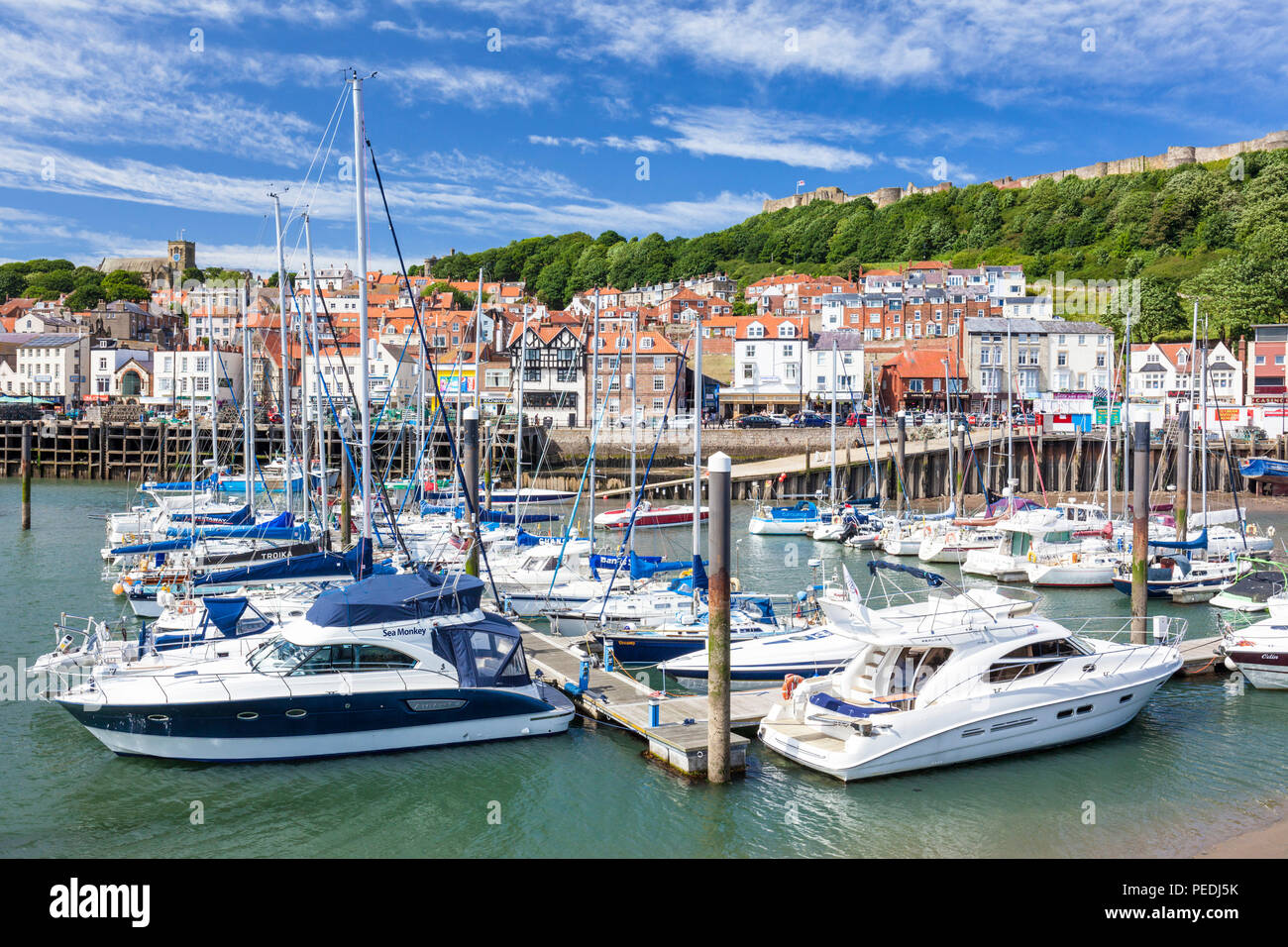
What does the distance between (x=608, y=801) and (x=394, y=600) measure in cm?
454

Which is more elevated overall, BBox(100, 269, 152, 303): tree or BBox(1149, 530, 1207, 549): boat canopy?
BBox(100, 269, 152, 303): tree

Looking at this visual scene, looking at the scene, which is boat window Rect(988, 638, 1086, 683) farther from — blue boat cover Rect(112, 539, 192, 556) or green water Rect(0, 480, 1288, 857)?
blue boat cover Rect(112, 539, 192, 556)

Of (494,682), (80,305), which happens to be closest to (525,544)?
(494,682)

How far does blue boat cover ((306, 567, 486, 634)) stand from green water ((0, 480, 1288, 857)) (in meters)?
2.15

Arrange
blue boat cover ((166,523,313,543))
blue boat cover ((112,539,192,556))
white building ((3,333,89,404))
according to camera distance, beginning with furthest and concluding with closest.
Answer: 1. white building ((3,333,89,404))
2. blue boat cover ((166,523,313,543))
3. blue boat cover ((112,539,192,556))

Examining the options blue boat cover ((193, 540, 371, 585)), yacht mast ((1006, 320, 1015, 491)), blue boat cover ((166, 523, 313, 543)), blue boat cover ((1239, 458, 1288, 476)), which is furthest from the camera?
blue boat cover ((1239, 458, 1288, 476))

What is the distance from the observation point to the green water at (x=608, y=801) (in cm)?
1329

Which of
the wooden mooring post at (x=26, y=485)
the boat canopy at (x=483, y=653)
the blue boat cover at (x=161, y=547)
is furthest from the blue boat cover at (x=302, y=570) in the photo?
the wooden mooring post at (x=26, y=485)

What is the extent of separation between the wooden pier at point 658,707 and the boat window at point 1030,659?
3.76 metres

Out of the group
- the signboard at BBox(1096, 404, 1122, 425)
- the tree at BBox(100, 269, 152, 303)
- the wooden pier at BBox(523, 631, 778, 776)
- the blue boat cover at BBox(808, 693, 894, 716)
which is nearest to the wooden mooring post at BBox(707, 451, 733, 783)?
the wooden pier at BBox(523, 631, 778, 776)

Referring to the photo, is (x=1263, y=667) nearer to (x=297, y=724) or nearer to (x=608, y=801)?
(x=608, y=801)

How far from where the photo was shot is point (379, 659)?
1587 centimetres

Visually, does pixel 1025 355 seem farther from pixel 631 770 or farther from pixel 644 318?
pixel 631 770

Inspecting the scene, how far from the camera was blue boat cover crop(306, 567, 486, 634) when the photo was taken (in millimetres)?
15852
